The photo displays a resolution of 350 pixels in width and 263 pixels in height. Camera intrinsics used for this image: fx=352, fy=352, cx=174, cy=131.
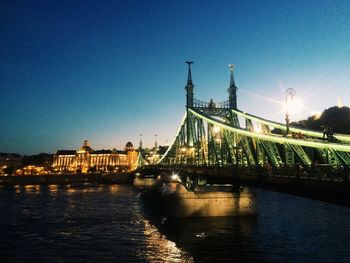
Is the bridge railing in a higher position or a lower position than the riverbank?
higher

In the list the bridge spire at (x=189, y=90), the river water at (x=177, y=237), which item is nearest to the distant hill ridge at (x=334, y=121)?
the bridge spire at (x=189, y=90)

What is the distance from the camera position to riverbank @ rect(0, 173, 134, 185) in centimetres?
12056

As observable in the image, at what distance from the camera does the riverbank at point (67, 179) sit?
12056cm

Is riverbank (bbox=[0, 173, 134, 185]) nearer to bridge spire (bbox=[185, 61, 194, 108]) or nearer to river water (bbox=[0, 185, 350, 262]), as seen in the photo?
bridge spire (bbox=[185, 61, 194, 108])

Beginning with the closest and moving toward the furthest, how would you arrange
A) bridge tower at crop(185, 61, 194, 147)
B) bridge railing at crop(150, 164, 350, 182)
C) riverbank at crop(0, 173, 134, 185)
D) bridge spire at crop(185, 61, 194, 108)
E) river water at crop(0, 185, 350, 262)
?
bridge railing at crop(150, 164, 350, 182) < river water at crop(0, 185, 350, 262) < bridge tower at crop(185, 61, 194, 147) < bridge spire at crop(185, 61, 194, 108) < riverbank at crop(0, 173, 134, 185)

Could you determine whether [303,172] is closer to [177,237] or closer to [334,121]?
[177,237]

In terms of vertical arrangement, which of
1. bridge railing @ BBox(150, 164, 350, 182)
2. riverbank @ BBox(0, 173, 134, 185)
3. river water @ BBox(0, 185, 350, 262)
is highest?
bridge railing @ BBox(150, 164, 350, 182)

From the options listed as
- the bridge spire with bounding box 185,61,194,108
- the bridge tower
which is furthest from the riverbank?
the bridge tower

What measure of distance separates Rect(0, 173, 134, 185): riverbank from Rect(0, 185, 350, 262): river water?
81.4 m

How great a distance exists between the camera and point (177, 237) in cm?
3145

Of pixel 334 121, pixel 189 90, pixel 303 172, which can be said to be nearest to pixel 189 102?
pixel 189 90

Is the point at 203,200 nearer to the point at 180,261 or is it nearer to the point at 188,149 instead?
the point at 180,261

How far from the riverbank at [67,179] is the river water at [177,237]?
81403mm

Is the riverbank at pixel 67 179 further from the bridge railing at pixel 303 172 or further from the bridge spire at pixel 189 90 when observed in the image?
the bridge railing at pixel 303 172
